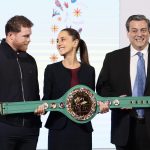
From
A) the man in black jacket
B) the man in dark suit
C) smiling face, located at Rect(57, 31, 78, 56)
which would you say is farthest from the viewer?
smiling face, located at Rect(57, 31, 78, 56)

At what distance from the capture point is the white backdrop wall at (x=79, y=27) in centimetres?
374

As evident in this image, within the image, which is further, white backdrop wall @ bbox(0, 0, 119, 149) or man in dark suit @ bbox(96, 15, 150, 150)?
white backdrop wall @ bbox(0, 0, 119, 149)

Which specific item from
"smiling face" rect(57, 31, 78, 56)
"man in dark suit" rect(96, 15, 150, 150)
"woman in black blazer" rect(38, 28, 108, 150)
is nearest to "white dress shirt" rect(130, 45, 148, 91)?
"man in dark suit" rect(96, 15, 150, 150)

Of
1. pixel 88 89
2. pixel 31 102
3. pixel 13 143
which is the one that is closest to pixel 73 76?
pixel 88 89

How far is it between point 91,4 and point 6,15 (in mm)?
754

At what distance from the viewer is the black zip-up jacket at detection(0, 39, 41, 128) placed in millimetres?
2354

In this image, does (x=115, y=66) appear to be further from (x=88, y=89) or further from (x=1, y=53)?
(x=1, y=53)

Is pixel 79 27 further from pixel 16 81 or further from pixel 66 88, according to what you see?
pixel 16 81

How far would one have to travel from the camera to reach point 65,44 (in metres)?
2.59

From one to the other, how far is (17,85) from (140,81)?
2.31 ft

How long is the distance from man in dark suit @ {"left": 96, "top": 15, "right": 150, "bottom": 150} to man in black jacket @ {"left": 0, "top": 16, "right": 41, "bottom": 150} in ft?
1.52

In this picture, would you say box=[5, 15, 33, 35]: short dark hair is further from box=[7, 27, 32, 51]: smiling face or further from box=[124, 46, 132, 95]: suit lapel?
box=[124, 46, 132, 95]: suit lapel

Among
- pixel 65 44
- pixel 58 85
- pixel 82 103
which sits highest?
pixel 65 44

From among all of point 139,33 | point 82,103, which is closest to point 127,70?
point 139,33
